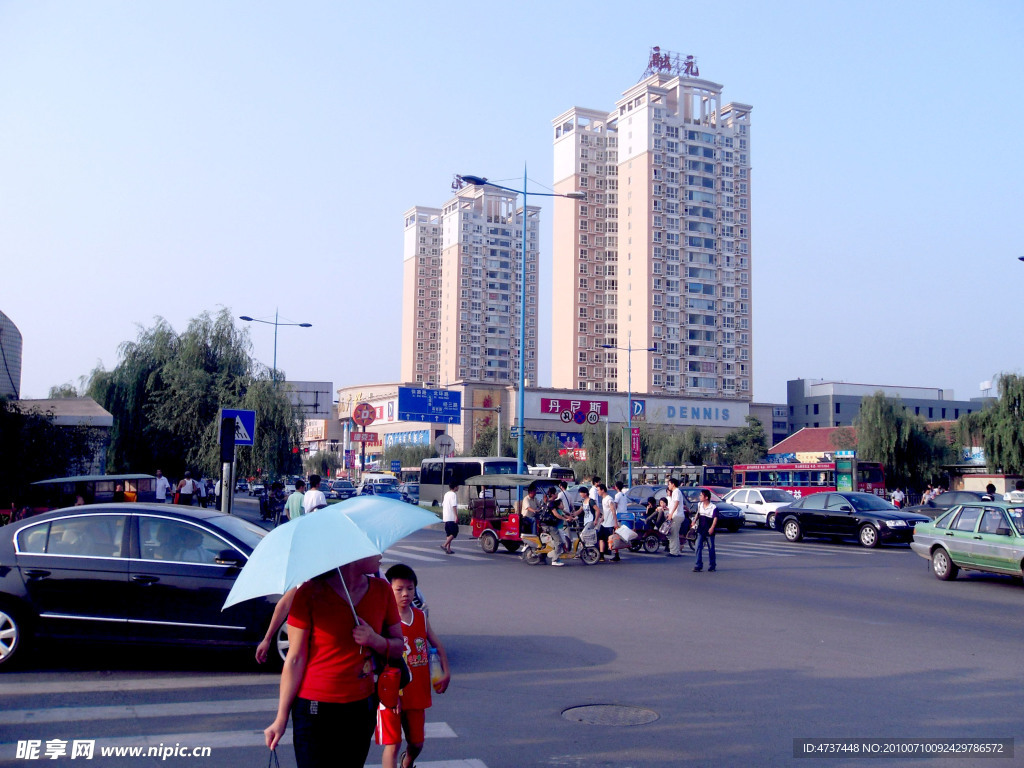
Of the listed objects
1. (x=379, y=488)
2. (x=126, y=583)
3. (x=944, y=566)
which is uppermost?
(x=126, y=583)

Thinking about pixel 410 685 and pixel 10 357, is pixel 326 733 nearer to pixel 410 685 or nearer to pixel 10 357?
pixel 410 685

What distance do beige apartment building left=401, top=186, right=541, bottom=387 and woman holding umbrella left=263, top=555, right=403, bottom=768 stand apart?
126551 mm

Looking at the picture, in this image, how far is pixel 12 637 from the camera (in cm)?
794

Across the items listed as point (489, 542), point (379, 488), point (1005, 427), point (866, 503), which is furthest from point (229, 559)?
point (1005, 427)

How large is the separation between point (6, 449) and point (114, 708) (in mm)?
18408

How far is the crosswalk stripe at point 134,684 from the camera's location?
24.1ft

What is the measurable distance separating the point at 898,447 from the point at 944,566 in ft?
131

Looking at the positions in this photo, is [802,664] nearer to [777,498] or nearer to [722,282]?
[777,498]

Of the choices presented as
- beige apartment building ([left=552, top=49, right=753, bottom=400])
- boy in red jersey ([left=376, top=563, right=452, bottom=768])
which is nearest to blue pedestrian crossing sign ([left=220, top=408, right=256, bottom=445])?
boy in red jersey ([left=376, top=563, right=452, bottom=768])

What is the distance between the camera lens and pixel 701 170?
10775 cm

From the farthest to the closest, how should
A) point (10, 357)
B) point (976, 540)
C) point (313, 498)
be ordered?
point (10, 357) < point (313, 498) < point (976, 540)

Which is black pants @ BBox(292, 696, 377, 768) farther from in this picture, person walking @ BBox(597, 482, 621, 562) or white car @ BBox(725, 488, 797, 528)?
Answer: white car @ BBox(725, 488, 797, 528)

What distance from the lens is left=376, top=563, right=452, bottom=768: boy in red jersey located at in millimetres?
4680

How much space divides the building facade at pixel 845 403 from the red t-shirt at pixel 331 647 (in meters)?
121
